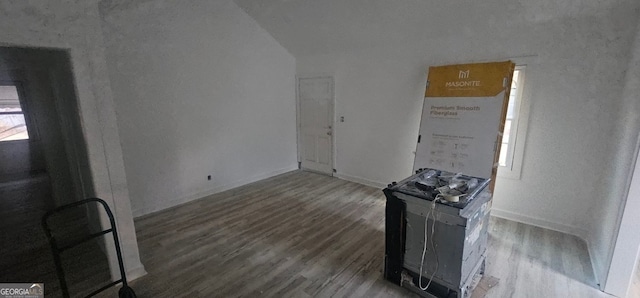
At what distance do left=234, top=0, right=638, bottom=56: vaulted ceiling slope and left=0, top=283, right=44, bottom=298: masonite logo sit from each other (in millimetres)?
4152

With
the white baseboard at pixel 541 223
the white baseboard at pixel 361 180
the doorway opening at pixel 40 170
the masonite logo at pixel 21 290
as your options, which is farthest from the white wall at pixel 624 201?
the masonite logo at pixel 21 290

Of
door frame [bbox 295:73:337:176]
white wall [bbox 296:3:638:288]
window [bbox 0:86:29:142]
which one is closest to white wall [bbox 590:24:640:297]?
white wall [bbox 296:3:638:288]

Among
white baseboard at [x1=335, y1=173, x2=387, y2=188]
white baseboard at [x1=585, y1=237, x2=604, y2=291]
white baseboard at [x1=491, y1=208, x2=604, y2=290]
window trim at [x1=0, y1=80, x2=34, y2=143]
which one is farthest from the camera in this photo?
window trim at [x1=0, y1=80, x2=34, y2=143]

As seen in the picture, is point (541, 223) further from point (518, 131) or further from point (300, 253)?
point (300, 253)

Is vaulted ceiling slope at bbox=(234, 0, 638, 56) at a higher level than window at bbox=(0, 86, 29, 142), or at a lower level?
higher

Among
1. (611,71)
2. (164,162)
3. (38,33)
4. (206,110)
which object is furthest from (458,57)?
(164,162)

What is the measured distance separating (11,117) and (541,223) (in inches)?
396

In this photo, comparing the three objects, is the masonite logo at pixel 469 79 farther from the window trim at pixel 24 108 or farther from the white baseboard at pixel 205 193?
the window trim at pixel 24 108

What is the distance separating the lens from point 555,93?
294 centimetres

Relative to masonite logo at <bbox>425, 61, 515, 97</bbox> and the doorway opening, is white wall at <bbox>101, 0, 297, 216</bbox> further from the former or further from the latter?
masonite logo at <bbox>425, 61, 515, 97</bbox>

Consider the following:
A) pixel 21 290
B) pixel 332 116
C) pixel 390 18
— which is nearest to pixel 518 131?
pixel 390 18

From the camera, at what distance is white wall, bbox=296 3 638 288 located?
266cm

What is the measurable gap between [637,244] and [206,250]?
3.72 meters

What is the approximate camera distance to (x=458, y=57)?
11.5ft
